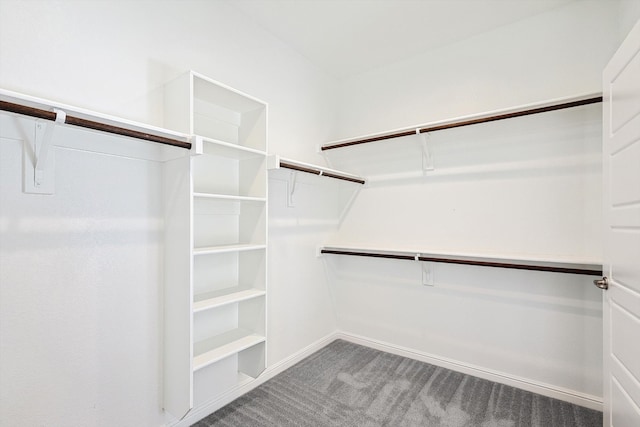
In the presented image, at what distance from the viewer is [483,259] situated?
226 cm

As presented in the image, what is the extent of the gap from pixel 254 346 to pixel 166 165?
126 cm

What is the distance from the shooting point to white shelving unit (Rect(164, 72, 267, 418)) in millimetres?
1590

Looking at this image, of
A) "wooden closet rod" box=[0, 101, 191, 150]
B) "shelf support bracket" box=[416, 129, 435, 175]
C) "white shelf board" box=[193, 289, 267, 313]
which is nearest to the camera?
"wooden closet rod" box=[0, 101, 191, 150]

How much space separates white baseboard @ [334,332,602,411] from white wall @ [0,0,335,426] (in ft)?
6.16

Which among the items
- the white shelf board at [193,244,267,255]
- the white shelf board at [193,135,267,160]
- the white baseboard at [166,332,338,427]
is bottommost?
the white baseboard at [166,332,338,427]

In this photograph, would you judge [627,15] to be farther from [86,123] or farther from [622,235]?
[86,123]

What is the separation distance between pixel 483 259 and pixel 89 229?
2483 millimetres

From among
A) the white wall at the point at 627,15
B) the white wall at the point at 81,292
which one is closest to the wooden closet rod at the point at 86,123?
the white wall at the point at 81,292

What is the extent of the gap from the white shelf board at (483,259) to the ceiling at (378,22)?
1750 mm

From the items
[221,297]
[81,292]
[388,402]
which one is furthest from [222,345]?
[388,402]

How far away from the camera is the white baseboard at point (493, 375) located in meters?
2.03

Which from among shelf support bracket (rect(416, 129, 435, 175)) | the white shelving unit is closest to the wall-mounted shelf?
shelf support bracket (rect(416, 129, 435, 175))

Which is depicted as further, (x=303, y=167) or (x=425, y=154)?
(x=425, y=154)

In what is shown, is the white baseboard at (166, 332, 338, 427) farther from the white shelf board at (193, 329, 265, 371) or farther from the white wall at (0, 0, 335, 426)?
the white shelf board at (193, 329, 265, 371)
